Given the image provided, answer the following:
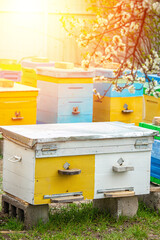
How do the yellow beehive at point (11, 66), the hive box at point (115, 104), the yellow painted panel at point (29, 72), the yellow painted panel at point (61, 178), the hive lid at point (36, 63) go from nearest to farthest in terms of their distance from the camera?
the yellow painted panel at point (61, 178), the hive box at point (115, 104), the yellow painted panel at point (29, 72), the hive lid at point (36, 63), the yellow beehive at point (11, 66)

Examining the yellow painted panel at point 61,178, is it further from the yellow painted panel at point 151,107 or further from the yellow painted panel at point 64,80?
the yellow painted panel at point 64,80

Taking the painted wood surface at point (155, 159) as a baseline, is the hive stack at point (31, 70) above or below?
above

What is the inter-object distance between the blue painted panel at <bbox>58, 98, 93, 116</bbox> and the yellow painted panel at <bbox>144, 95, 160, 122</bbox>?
884 millimetres

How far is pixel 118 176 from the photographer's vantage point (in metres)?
4.32

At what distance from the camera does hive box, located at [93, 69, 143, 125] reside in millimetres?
7613

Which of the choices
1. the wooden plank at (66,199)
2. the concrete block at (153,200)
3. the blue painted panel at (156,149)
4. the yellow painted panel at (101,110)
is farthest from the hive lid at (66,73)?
the wooden plank at (66,199)

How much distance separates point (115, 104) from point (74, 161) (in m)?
3.60

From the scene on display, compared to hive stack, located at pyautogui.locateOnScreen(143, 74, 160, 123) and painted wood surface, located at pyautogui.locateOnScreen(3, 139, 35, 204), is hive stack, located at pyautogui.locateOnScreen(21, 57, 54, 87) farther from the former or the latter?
painted wood surface, located at pyautogui.locateOnScreen(3, 139, 35, 204)

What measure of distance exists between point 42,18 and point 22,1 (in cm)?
65

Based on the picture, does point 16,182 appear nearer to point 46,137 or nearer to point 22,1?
point 46,137

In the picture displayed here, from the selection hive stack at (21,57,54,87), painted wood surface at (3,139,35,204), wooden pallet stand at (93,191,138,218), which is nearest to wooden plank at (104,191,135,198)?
wooden pallet stand at (93,191,138,218)

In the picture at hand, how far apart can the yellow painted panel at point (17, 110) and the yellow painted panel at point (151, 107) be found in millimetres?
1462

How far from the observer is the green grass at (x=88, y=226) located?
4062mm

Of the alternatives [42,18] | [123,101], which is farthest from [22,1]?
[123,101]
